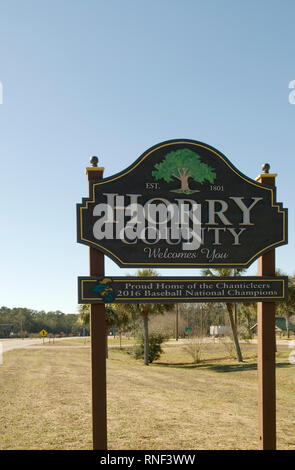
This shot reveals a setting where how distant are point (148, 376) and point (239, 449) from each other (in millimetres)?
16150

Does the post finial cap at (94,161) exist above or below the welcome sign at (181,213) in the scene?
above

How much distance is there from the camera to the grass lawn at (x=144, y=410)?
10312mm

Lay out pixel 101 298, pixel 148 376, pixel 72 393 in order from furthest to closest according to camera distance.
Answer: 1. pixel 148 376
2. pixel 72 393
3. pixel 101 298

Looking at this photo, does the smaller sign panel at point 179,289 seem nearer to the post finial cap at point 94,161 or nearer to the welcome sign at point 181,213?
the welcome sign at point 181,213

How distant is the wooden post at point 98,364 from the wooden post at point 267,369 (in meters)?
3.09

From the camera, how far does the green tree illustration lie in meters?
8.82

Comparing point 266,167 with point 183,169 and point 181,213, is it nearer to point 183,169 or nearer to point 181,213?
point 183,169

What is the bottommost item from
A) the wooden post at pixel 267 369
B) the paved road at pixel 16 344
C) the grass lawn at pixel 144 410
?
the paved road at pixel 16 344

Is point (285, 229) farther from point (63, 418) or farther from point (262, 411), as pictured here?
point (63, 418)

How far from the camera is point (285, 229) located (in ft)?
30.2

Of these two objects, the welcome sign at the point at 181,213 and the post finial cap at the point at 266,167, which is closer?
the welcome sign at the point at 181,213

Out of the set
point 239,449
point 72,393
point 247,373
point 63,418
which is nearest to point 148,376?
point 247,373

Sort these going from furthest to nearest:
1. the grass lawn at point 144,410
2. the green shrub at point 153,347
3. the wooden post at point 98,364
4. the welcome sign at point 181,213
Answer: the green shrub at point 153,347
the grass lawn at point 144,410
the welcome sign at point 181,213
the wooden post at point 98,364

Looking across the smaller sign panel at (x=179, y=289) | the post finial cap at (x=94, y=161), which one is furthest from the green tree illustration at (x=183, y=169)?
the smaller sign panel at (x=179, y=289)
